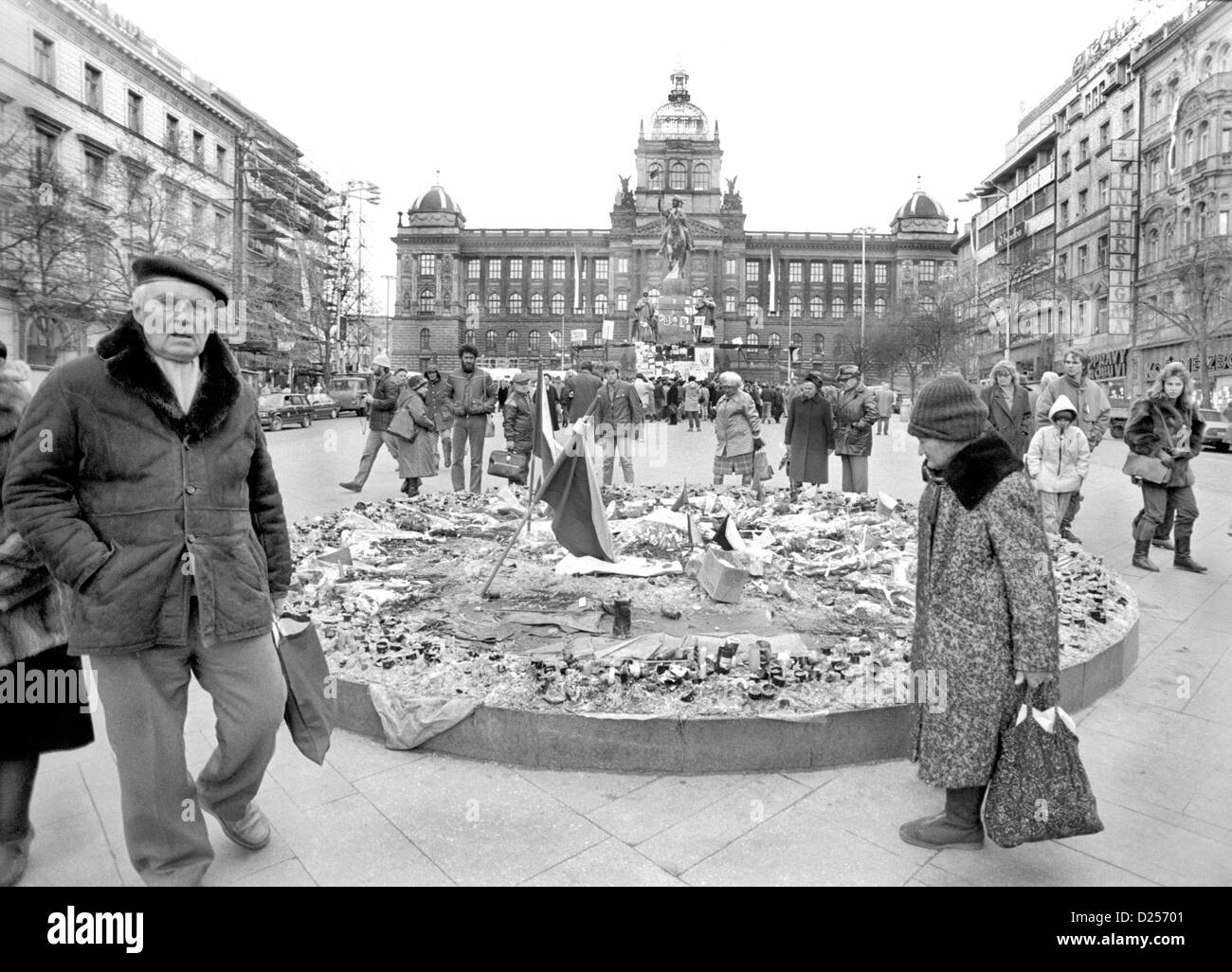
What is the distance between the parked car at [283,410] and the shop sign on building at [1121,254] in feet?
126

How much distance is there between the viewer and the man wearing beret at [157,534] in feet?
8.48

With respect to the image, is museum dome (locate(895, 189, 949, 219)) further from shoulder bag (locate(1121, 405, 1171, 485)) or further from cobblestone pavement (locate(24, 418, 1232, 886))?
cobblestone pavement (locate(24, 418, 1232, 886))

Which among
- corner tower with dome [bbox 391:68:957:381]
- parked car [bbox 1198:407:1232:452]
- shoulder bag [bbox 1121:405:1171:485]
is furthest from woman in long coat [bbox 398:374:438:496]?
corner tower with dome [bbox 391:68:957:381]

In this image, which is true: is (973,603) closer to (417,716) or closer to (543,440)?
(417,716)

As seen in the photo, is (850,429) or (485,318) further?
(485,318)

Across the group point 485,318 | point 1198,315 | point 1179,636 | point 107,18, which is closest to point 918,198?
point 485,318

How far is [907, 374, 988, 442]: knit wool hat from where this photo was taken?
10.0ft

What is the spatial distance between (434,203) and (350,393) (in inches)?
2765

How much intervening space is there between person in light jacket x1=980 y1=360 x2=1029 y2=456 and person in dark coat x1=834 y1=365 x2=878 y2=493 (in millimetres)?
1286

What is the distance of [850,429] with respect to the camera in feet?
36.1

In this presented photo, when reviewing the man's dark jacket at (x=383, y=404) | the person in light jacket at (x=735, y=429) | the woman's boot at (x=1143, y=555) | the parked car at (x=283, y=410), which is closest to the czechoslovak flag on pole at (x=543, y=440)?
the person in light jacket at (x=735, y=429)

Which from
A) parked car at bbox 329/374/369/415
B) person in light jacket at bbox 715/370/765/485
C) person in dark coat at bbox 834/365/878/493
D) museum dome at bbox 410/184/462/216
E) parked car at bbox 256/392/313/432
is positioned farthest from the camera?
museum dome at bbox 410/184/462/216

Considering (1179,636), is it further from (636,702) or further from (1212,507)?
(1212,507)
